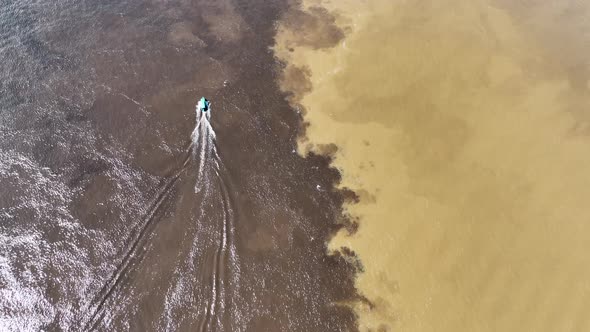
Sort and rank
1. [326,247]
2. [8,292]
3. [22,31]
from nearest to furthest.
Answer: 1. [8,292]
2. [326,247]
3. [22,31]

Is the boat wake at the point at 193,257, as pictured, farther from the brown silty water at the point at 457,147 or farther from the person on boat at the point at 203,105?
the brown silty water at the point at 457,147

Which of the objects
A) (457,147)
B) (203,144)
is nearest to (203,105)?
(203,144)

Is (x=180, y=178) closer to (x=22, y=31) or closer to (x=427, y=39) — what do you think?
(x=22, y=31)

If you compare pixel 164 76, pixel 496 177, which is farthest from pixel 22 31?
pixel 496 177

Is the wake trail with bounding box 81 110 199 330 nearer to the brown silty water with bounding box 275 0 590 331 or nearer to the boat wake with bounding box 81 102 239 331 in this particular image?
the boat wake with bounding box 81 102 239 331

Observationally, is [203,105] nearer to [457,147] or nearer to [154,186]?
[154,186]
